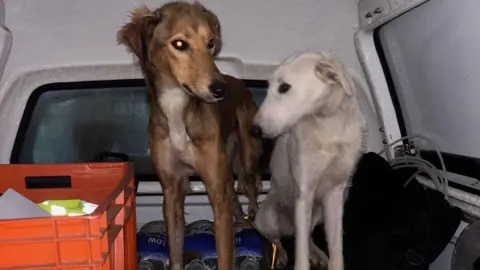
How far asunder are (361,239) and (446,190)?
409 mm

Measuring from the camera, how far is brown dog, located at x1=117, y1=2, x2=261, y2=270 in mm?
2205

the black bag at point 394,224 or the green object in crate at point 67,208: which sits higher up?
the green object in crate at point 67,208

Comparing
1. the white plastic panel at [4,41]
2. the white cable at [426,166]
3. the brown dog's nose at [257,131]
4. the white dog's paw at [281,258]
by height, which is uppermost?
the white plastic panel at [4,41]

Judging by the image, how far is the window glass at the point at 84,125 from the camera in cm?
312

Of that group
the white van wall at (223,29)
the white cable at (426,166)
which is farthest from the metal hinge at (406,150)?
the white van wall at (223,29)

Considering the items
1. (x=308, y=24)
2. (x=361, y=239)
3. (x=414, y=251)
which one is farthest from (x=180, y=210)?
(x=308, y=24)

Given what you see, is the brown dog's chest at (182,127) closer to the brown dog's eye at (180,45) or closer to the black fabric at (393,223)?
the brown dog's eye at (180,45)

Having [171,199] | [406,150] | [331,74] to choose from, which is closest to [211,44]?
[331,74]

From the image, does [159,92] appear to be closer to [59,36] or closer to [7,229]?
[59,36]

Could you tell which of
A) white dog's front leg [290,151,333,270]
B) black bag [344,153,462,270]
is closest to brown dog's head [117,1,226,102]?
white dog's front leg [290,151,333,270]

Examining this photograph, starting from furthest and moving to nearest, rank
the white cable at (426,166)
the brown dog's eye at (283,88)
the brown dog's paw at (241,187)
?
the brown dog's paw at (241,187) → the white cable at (426,166) → the brown dog's eye at (283,88)

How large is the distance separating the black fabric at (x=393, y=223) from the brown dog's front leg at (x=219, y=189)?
0.52 metres

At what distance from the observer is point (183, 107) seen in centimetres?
244

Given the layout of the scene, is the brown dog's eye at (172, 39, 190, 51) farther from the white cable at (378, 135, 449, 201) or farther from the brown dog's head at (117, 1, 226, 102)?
the white cable at (378, 135, 449, 201)
